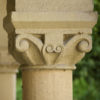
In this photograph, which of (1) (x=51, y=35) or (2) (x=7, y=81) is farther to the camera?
(2) (x=7, y=81)

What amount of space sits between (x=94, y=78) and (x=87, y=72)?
337 mm

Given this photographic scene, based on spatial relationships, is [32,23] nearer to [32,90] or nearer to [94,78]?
[32,90]

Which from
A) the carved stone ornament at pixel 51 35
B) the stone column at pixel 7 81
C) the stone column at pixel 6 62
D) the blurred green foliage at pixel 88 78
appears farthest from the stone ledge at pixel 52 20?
the blurred green foliage at pixel 88 78

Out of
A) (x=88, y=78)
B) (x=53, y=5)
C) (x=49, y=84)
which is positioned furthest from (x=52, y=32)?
(x=88, y=78)

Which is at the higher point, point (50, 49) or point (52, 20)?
point (52, 20)

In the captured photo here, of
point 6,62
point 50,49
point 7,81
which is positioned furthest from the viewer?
point 7,81

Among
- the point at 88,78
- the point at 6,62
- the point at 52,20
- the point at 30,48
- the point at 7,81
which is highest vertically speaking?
the point at 52,20

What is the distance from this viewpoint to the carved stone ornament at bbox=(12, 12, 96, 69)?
211cm

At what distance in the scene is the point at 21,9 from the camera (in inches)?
83.5

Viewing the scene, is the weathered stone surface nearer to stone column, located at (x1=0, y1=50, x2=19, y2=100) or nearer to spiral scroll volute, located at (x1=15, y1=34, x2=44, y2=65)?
spiral scroll volute, located at (x1=15, y1=34, x2=44, y2=65)

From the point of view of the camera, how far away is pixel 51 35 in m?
2.12

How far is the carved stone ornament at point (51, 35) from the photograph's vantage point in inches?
83.0

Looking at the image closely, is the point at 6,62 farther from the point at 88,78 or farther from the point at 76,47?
the point at 88,78

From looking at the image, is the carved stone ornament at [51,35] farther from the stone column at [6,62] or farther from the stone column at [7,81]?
the stone column at [7,81]
